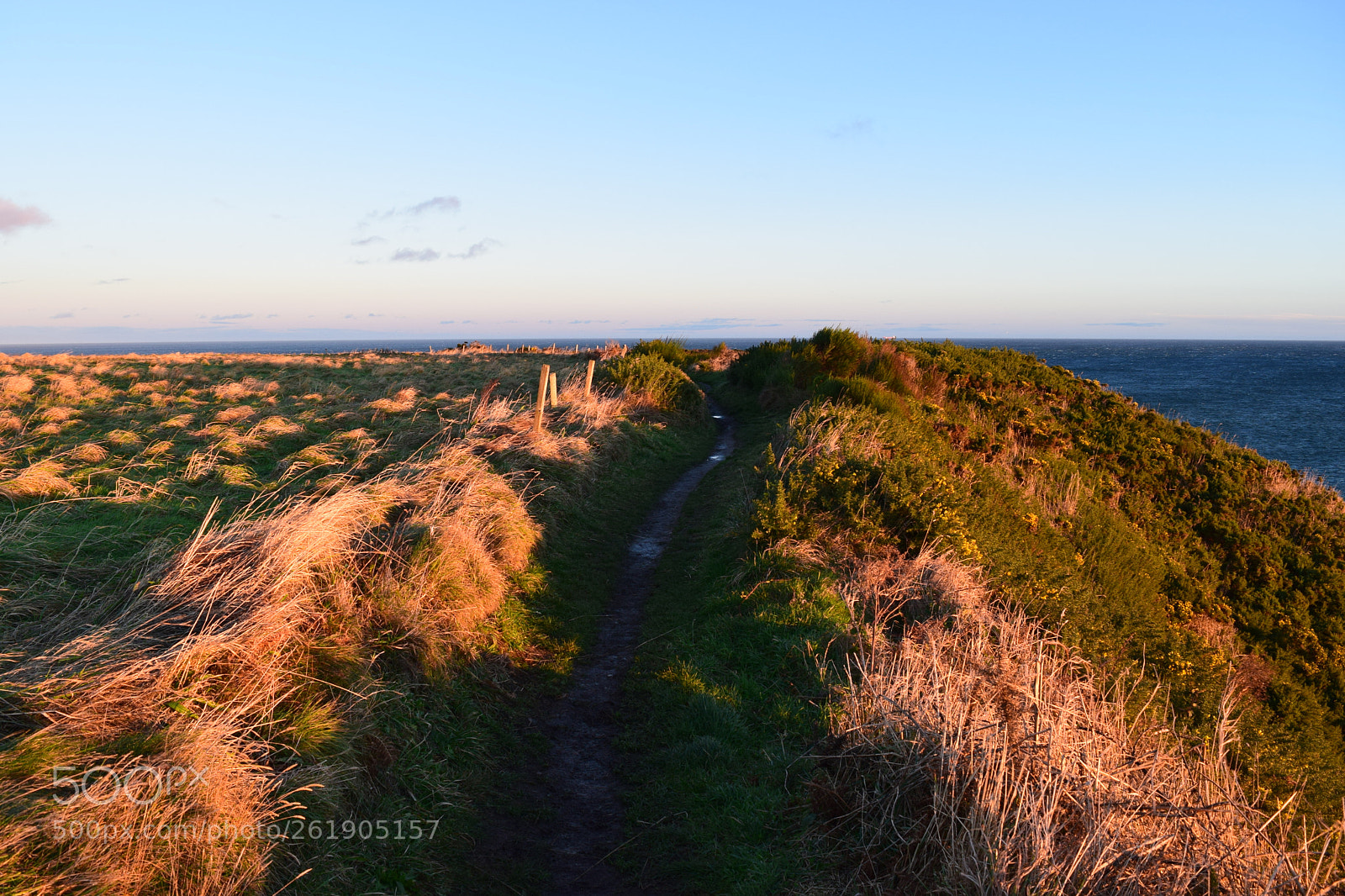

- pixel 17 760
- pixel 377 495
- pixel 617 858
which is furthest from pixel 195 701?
pixel 377 495

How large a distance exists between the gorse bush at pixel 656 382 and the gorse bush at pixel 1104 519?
2871 mm

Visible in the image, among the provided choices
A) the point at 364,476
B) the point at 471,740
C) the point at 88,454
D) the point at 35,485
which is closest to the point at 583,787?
the point at 471,740

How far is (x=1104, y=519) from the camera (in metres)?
13.6

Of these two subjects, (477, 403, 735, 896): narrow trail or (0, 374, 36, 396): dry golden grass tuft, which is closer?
(477, 403, 735, 896): narrow trail

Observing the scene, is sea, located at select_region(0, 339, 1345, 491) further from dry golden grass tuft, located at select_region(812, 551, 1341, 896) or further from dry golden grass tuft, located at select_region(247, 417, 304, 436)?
dry golden grass tuft, located at select_region(247, 417, 304, 436)

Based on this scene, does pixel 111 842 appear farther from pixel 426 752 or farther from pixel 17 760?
pixel 426 752

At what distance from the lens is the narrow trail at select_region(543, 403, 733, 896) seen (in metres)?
4.18

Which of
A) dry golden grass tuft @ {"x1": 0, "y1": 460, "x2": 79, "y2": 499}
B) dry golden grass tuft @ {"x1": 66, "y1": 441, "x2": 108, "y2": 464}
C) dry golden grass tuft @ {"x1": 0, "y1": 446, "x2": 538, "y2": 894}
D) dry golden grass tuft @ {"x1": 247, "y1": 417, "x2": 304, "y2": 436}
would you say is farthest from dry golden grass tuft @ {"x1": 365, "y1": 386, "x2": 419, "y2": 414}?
dry golden grass tuft @ {"x1": 0, "y1": 446, "x2": 538, "y2": 894}

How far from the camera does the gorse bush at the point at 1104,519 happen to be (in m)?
8.24

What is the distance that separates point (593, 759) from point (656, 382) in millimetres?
15490

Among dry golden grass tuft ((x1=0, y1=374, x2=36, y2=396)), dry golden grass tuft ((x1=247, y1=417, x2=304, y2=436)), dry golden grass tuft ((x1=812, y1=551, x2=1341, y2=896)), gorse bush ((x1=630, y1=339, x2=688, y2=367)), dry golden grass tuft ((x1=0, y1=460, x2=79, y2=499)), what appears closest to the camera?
dry golden grass tuft ((x1=812, y1=551, x2=1341, y2=896))

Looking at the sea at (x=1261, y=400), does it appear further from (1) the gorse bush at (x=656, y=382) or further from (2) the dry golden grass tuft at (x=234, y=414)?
(2) the dry golden grass tuft at (x=234, y=414)

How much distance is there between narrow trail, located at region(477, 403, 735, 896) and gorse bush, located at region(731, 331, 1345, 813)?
2.47 meters

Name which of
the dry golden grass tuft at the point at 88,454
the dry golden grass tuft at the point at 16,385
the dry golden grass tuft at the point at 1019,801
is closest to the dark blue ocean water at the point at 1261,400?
the dry golden grass tuft at the point at 1019,801
